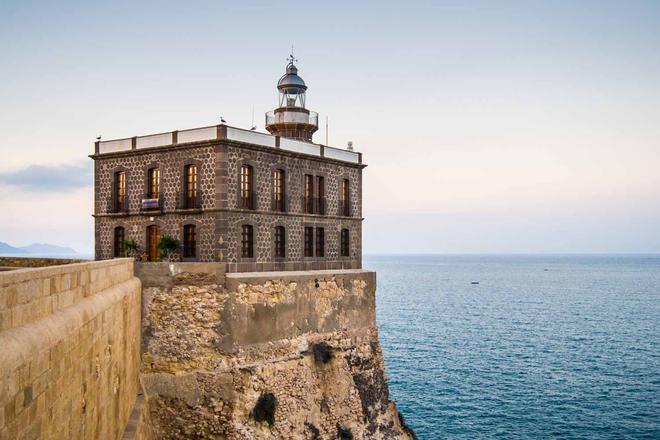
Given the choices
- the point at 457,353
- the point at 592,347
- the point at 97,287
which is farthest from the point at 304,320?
the point at 592,347

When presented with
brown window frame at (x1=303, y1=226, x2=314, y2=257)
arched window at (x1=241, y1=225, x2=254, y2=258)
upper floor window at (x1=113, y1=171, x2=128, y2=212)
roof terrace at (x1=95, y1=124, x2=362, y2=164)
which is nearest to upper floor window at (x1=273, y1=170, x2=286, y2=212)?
roof terrace at (x1=95, y1=124, x2=362, y2=164)

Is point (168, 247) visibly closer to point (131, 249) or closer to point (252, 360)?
point (131, 249)

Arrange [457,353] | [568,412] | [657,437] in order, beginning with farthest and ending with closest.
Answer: [457,353]
[568,412]
[657,437]

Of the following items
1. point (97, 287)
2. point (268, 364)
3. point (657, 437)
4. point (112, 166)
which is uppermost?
point (112, 166)

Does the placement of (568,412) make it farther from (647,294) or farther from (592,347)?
(647,294)

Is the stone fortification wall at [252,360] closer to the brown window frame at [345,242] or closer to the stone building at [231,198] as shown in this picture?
the stone building at [231,198]

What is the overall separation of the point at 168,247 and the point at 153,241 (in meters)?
1.88

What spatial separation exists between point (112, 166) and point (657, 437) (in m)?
29.9

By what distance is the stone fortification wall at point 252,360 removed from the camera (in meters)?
23.7

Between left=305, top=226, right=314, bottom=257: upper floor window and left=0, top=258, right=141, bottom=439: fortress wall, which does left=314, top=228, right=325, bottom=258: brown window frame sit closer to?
left=305, top=226, right=314, bottom=257: upper floor window

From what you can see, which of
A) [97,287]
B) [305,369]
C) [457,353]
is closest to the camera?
[97,287]

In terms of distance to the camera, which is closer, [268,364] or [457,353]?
[268,364]

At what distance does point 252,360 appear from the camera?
81.5ft

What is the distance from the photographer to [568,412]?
3756 cm
